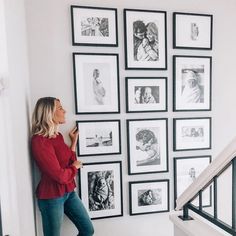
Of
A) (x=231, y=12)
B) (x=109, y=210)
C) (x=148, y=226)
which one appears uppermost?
(x=231, y=12)

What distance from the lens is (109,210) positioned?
2.57 metres

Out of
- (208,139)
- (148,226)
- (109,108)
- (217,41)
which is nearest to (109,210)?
(148,226)

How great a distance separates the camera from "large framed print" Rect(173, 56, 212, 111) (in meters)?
2.68

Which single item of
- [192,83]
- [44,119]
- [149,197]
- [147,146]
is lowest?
[149,197]

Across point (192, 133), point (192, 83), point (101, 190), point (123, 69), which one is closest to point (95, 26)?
point (123, 69)

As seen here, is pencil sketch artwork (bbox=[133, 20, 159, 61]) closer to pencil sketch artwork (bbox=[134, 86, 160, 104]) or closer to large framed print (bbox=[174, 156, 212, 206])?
pencil sketch artwork (bbox=[134, 86, 160, 104])

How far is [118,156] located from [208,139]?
1.01 m

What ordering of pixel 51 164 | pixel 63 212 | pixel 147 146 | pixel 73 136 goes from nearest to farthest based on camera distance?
1. pixel 51 164
2. pixel 63 212
3. pixel 73 136
4. pixel 147 146

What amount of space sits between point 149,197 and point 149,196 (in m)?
0.01

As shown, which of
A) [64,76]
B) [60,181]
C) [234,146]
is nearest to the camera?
[234,146]

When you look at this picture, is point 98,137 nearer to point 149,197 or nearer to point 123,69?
point 123,69

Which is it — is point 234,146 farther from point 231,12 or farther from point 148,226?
point 231,12

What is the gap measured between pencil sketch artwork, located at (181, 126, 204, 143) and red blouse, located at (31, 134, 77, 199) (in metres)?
1.18

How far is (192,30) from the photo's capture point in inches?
106
